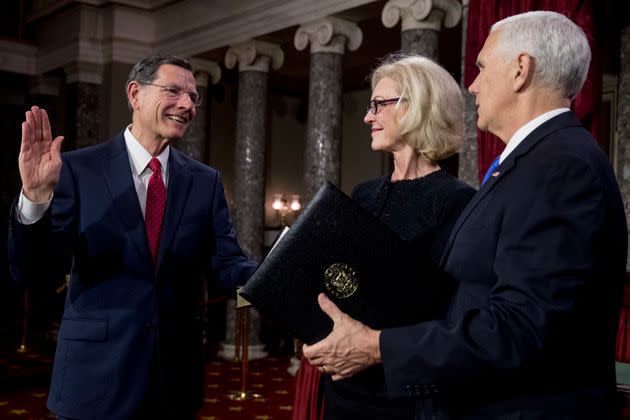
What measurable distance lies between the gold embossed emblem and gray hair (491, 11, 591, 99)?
60 centimetres

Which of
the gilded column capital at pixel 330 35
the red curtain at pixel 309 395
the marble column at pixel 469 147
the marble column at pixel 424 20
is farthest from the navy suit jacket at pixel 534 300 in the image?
the gilded column capital at pixel 330 35

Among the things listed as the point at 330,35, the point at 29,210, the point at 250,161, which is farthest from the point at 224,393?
the point at 29,210

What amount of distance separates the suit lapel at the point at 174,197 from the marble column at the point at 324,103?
17.5 feet

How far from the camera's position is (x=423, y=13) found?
22.0 ft

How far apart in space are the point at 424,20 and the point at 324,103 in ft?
5.58

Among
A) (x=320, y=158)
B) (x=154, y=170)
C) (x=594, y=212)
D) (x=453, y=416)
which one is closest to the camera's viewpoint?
(x=594, y=212)

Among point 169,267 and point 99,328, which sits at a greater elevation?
point 169,267

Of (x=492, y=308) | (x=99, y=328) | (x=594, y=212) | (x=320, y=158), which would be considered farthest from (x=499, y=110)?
(x=320, y=158)

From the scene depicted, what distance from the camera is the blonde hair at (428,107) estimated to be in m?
2.31

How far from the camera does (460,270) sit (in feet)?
5.08

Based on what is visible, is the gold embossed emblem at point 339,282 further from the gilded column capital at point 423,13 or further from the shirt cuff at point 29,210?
the gilded column capital at point 423,13

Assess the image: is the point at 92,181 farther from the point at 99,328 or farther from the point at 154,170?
the point at 99,328

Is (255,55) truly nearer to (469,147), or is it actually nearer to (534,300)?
(469,147)

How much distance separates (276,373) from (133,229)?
6.30 m
